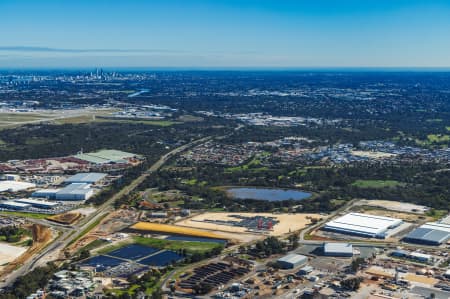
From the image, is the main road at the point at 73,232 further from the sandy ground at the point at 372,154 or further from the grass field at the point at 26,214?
the sandy ground at the point at 372,154

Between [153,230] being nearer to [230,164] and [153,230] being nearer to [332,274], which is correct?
[332,274]

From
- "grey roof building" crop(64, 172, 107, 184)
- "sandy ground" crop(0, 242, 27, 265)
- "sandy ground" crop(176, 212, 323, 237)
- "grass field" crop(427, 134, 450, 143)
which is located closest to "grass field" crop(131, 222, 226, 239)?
"sandy ground" crop(176, 212, 323, 237)

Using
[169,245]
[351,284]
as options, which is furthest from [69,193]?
[351,284]

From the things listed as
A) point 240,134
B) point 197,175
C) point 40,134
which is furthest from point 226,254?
point 40,134

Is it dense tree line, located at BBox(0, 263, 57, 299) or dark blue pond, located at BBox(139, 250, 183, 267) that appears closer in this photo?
dense tree line, located at BBox(0, 263, 57, 299)

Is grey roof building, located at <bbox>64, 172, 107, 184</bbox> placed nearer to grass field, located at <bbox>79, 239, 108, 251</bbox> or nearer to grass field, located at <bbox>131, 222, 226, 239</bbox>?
grass field, located at <bbox>131, 222, 226, 239</bbox>
